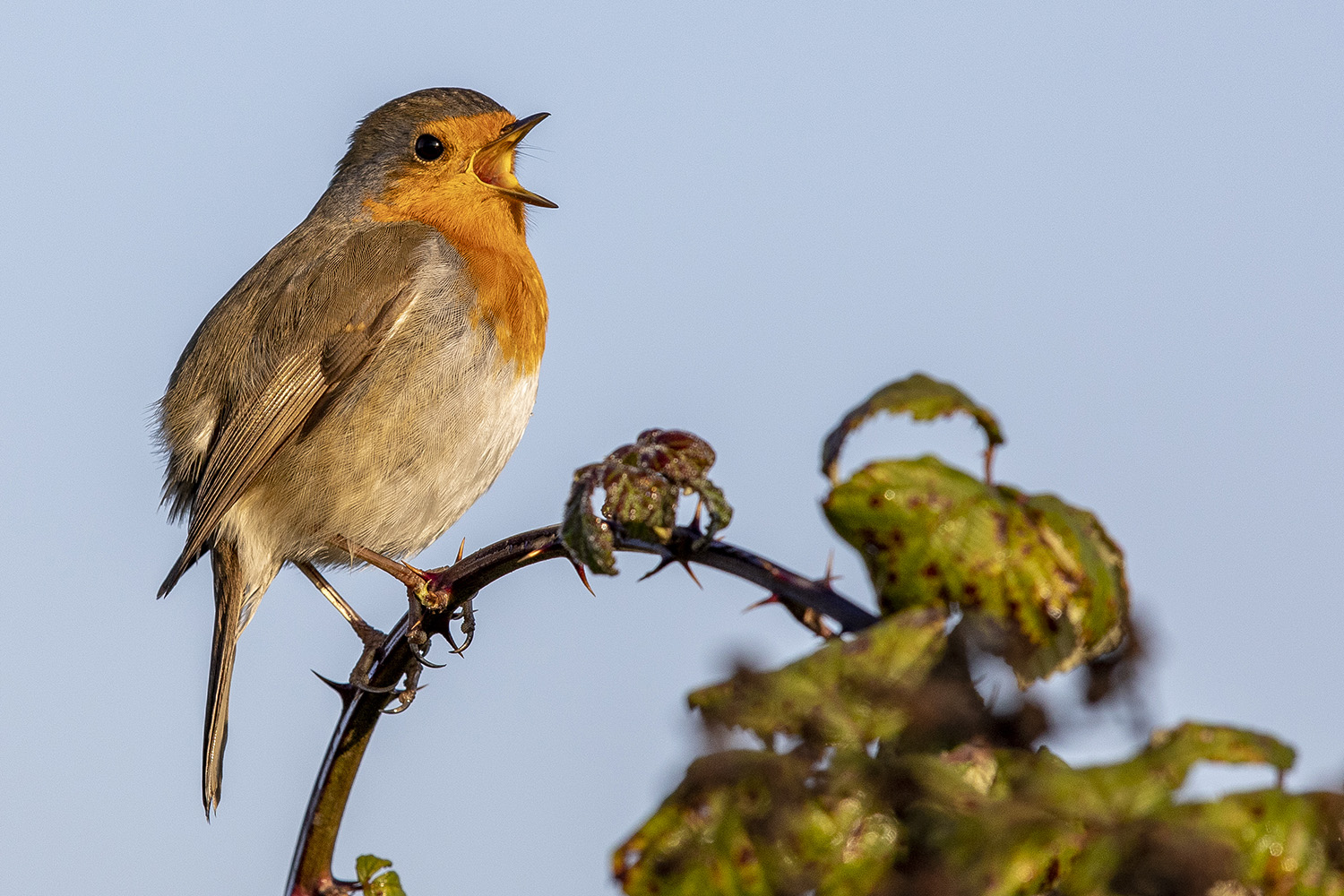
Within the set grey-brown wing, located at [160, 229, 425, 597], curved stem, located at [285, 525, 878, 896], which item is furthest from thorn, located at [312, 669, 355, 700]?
grey-brown wing, located at [160, 229, 425, 597]

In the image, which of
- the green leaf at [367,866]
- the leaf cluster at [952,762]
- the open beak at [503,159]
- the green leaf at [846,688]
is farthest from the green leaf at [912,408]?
the open beak at [503,159]

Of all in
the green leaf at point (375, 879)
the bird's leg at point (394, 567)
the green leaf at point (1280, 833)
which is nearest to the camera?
the green leaf at point (1280, 833)

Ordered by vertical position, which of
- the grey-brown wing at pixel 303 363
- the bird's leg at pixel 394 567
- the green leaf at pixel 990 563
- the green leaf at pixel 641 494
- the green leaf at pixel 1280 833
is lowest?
the green leaf at pixel 1280 833

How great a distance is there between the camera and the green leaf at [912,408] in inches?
43.0

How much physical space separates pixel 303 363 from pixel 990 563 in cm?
352

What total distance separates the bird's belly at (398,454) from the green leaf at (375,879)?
2.34m

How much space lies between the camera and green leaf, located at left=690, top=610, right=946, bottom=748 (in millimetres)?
988

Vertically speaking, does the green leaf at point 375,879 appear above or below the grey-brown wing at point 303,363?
below

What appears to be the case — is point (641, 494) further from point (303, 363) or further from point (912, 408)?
point (303, 363)

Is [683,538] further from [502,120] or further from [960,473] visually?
[502,120]

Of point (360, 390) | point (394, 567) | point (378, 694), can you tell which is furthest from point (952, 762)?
point (360, 390)

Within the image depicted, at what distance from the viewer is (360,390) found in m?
4.19

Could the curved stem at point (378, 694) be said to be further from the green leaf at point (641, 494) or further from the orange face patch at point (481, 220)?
the orange face patch at point (481, 220)

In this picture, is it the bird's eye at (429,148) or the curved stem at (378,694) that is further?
the bird's eye at (429,148)
